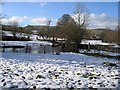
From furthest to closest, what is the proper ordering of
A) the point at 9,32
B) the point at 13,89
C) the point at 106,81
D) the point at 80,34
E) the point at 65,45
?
the point at 9,32 → the point at 80,34 → the point at 65,45 → the point at 106,81 → the point at 13,89

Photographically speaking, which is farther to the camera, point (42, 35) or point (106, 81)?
point (42, 35)

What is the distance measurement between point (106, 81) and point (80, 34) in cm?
2823

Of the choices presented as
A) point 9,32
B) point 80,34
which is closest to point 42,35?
point 9,32

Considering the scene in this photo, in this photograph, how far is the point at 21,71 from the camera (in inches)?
425

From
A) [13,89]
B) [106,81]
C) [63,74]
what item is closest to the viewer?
[13,89]

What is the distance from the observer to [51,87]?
8094 mm

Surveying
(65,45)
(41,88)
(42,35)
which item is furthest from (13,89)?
(42,35)

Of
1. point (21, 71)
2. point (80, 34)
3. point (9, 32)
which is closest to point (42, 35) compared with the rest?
point (9, 32)

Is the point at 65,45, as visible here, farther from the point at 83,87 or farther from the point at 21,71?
the point at 83,87

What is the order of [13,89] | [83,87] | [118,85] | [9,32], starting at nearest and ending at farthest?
[13,89] < [83,87] < [118,85] < [9,32]

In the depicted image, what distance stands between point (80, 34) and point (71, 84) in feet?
95.5

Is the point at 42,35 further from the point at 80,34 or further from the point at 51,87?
the point at 51,87

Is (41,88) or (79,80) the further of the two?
(79,80)

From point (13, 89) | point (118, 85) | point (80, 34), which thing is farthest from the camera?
point (80, 34)
